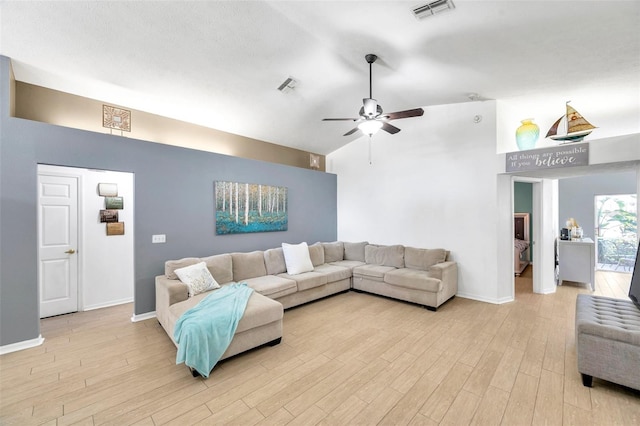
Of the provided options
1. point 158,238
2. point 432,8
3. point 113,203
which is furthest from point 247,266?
point 432,8

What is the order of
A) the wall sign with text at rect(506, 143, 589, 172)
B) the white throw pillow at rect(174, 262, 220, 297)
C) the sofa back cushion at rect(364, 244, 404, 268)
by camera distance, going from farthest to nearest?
the sofa back cushion at rect(364, 244, 404, 268) → the wall sign with text at rect(506, 143, 589, 172) → the white throw pillow at rect(174, 262, 220, 297)

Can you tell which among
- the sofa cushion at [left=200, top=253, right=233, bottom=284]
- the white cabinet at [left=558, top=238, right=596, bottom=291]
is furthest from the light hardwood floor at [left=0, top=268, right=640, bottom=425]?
the white cabinet at [left=558, top=238, right=596, bottom=291]

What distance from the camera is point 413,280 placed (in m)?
4.20

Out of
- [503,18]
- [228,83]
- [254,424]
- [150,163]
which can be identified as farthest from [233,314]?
[503,18]

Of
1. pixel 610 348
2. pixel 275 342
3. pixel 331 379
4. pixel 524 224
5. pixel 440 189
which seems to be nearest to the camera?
pixel 610 348

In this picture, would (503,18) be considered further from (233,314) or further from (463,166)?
(233,314)

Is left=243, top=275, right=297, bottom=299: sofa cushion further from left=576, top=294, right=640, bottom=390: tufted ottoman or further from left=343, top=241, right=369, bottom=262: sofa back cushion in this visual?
left=576, top=294, right=640, bottom=390: tufted ottoman

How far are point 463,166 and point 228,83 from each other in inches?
156

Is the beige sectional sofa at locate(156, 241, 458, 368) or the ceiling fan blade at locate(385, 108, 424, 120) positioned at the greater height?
the ceiling fan blade at locate(385, 108, 424, 120)

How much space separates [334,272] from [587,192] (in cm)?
732

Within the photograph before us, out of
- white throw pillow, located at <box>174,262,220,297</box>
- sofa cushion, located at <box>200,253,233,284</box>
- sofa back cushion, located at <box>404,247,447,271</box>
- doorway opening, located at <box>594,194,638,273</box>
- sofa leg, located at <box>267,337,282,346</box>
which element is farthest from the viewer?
doorway opening, located at <box>594,194,638,273</box>

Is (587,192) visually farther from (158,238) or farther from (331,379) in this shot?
(158,238)

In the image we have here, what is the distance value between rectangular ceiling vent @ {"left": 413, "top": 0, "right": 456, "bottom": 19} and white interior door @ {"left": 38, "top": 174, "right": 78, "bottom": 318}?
5091 mm

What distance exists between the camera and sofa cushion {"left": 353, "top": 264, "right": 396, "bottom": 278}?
469 cm
